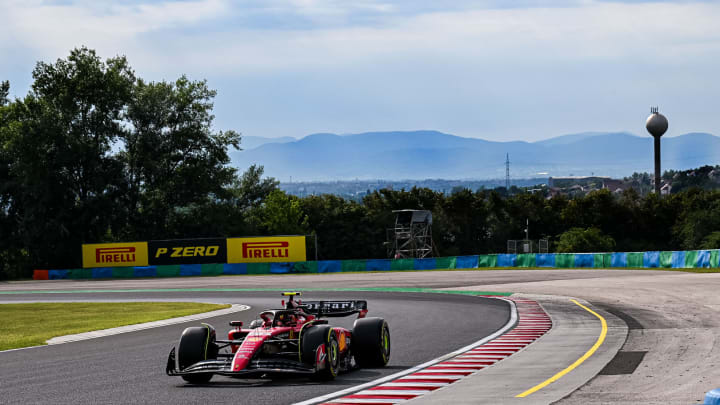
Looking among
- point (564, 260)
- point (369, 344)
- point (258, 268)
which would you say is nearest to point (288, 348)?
point (369, 344)

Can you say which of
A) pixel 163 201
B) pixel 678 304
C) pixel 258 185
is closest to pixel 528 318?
pixel 678 304

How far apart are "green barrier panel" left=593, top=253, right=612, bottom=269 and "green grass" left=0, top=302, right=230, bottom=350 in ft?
96.8

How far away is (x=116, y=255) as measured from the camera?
74.6 meters

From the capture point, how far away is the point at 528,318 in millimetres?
25562

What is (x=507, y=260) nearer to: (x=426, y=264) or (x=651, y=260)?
(x=426, y=264)

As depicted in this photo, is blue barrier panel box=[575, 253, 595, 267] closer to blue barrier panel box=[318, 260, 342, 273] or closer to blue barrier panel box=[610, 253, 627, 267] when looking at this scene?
blue barrier panel box=[610, 253, 627, 267]

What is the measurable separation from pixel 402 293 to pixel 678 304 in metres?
15.6

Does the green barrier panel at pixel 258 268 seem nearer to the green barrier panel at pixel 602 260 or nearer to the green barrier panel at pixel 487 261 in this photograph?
the green barrier panel at pixel 487 261

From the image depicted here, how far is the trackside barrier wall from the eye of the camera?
53.2 meters

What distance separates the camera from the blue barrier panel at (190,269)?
70.6 m

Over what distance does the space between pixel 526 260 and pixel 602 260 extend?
22.9ft

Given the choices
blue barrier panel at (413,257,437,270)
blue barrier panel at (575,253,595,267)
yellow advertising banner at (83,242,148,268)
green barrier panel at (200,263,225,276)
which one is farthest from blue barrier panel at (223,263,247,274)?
blue barrier panel at (575,253,595,267)

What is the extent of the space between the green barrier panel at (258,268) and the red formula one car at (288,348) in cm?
5255

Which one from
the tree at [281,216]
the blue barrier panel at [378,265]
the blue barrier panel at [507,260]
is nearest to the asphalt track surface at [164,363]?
the blue barrier panel at [507,260]
